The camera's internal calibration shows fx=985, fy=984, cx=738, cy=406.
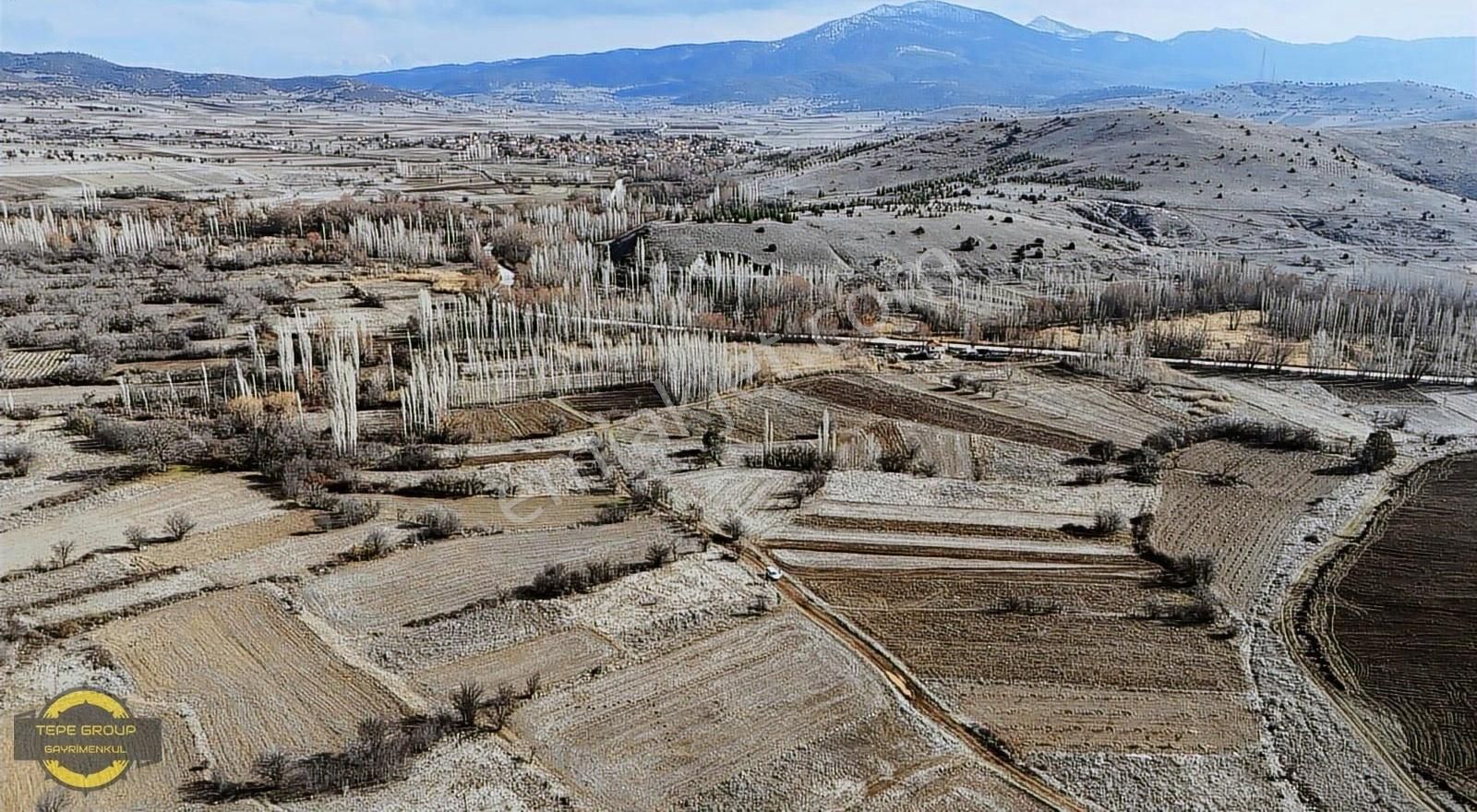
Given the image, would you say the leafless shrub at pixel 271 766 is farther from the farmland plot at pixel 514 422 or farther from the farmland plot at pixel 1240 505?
the farmland plot at pixel 1240 505

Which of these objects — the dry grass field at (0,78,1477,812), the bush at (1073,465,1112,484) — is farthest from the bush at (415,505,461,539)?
the bush at (1073,465,1112,484)

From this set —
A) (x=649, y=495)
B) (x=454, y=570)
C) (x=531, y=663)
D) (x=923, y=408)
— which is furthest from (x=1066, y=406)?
(x=531, y=663)

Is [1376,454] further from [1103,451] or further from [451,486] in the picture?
[451,486]

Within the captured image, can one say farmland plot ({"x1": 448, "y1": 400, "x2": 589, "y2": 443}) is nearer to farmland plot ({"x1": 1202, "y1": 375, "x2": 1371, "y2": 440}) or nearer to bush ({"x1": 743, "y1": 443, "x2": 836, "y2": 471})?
bush ({"x1": 743, "y1": 443, "x2": 836, "y2": 471})

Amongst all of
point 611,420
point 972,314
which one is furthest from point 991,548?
point 972,314

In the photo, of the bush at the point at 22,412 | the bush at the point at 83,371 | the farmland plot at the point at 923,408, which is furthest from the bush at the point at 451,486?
the bush at the point at 83,371

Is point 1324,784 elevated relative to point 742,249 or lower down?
lower down

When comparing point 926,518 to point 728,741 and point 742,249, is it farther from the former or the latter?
point 742,249
